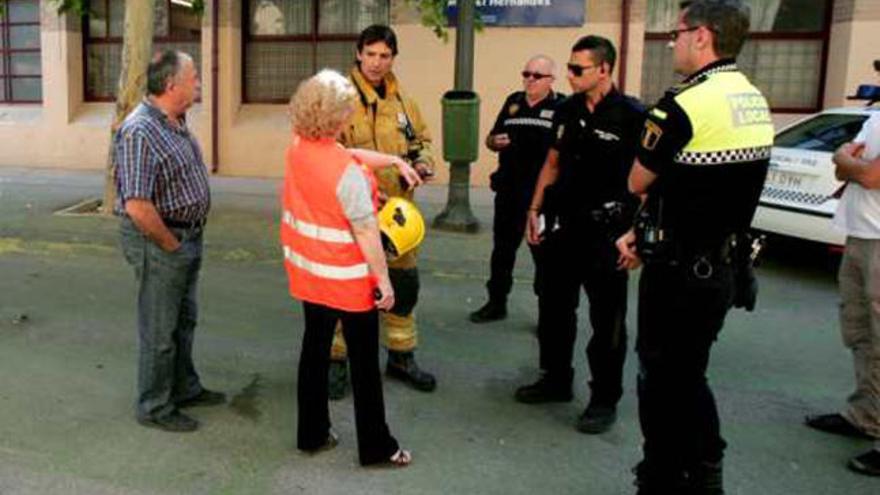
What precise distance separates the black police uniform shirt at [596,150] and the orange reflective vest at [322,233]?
1.11 m

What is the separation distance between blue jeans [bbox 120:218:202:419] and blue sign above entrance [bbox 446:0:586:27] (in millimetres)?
8075

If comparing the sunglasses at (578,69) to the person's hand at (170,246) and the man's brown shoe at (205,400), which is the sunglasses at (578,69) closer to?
the person's hand at (170,246)

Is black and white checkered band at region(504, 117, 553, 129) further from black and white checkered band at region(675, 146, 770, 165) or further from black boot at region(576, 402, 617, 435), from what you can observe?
black and white checkered band at region(675, 146, 770, 165)

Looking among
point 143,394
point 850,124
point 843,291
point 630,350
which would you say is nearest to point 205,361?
point 143,394

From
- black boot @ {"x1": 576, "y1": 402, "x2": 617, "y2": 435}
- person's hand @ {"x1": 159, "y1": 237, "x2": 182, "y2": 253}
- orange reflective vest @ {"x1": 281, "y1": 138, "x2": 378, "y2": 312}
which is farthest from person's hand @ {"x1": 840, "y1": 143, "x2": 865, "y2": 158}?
person's hand @ {"x1": 159, "y1": 237, "x2": 182, "y2": 253}

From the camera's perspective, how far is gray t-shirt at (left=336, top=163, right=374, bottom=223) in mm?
3295

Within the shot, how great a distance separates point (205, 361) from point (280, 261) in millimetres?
2794

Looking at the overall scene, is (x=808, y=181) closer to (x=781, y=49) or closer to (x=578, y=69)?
(x=578, y=69)

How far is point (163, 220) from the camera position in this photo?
3785 millimetres

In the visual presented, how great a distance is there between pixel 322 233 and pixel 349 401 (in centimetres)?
130

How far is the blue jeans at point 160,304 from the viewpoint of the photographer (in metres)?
3.84

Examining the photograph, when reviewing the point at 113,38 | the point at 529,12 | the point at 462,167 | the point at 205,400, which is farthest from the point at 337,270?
the point at 113,38

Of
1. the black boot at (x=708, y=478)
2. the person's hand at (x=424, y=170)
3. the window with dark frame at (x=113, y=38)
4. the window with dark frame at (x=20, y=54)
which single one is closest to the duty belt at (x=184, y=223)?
the person's hand at (x=424, y=170)

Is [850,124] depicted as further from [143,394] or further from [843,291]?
[143,394]
